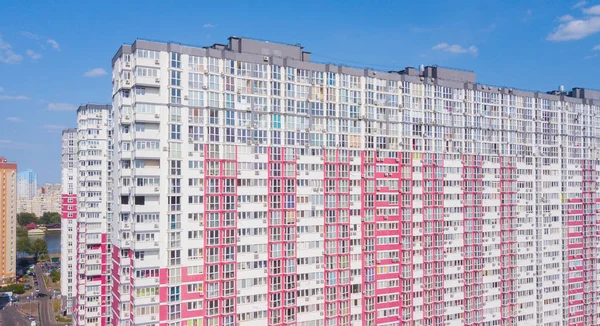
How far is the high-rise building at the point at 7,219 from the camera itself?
131 metres

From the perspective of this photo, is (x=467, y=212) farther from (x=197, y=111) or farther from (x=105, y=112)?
(x=105, y=112)

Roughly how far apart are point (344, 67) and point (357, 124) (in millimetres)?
6521

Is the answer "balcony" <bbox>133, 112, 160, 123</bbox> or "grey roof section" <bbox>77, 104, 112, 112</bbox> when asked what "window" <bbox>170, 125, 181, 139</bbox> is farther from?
"grey roof section" <bbox>77, 104, 112, 112</bbox>

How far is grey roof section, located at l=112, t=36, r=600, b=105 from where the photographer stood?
46.8 meters

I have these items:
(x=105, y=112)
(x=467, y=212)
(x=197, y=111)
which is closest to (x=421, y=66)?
Answer: (x=467, y=212)

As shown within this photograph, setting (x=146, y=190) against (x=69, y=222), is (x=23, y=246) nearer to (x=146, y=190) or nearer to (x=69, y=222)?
(x=69, y=222)

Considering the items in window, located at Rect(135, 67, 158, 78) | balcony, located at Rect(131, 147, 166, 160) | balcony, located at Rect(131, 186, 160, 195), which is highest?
window, located at Rect(135, 67, 158, 78)

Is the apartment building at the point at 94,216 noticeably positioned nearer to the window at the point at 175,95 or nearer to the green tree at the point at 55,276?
the window at the point at 175,95

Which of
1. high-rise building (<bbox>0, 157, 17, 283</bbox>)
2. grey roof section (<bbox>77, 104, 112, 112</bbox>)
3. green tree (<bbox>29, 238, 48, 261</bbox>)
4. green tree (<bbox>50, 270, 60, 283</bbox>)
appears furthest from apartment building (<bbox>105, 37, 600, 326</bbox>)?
green tree (<bbox>29, 238, 48, 261</bbox>)

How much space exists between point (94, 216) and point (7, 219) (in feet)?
245

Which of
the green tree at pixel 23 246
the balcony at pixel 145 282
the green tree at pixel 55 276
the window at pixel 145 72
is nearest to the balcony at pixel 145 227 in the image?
the balcony at pixel 145 282

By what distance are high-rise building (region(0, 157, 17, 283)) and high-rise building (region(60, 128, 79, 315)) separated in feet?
112

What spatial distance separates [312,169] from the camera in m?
52.9

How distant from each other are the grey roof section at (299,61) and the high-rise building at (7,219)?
10345cm
